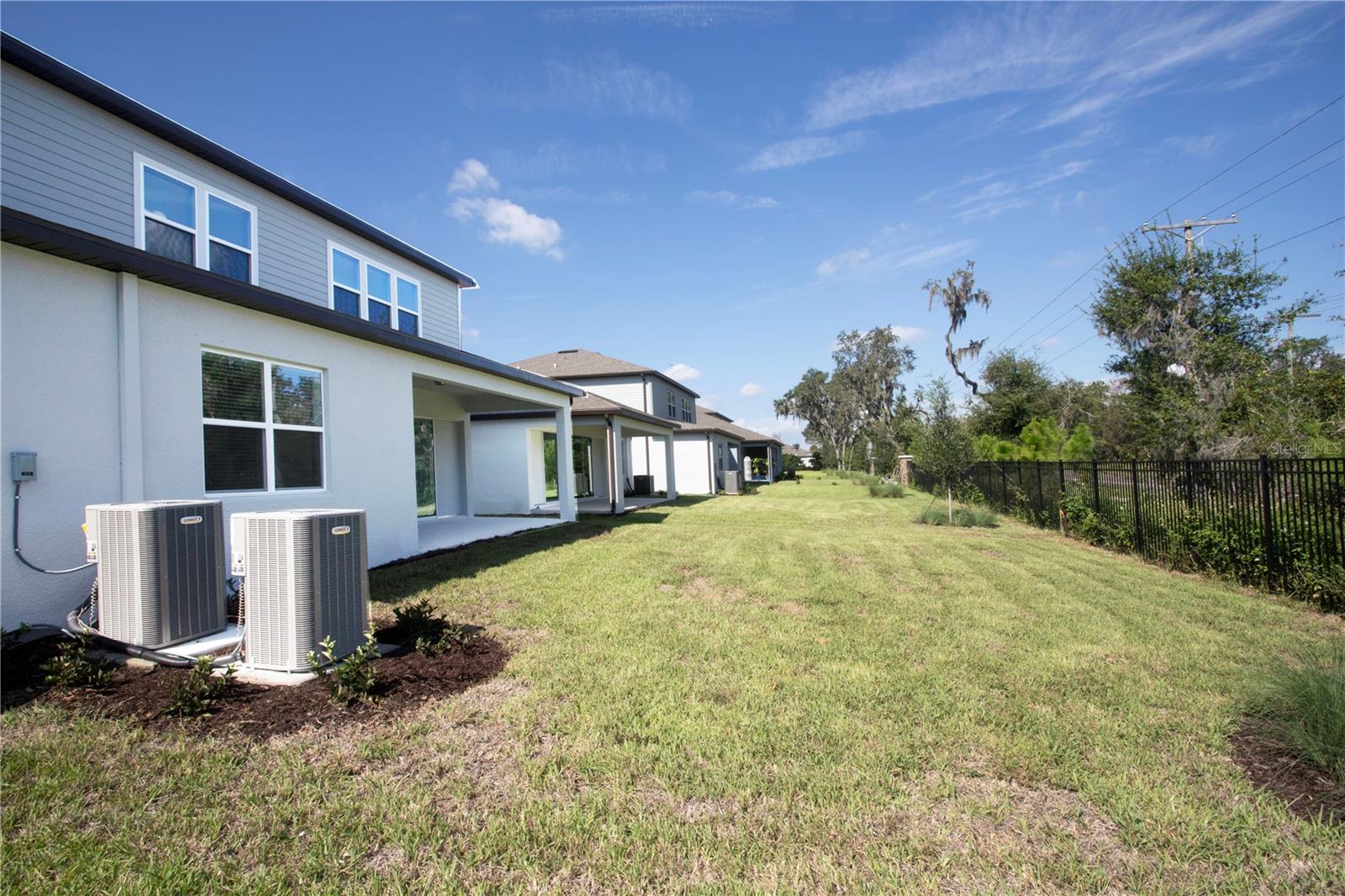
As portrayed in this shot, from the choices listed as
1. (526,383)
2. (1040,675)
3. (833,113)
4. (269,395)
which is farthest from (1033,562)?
(269,395)

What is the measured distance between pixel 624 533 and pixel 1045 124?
13.1m

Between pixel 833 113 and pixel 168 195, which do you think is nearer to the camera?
pixel 168 195

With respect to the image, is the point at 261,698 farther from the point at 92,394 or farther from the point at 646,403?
the point at 646,403

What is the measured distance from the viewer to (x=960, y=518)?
15.5 metres

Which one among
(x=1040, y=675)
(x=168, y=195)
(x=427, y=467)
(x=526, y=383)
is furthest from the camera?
(x=427, y=467)

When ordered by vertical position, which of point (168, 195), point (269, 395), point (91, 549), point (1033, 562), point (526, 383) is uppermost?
point (168, 195)

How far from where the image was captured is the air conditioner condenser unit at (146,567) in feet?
14.6

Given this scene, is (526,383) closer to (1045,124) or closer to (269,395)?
(269,395)

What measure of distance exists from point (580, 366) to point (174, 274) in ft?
73.6

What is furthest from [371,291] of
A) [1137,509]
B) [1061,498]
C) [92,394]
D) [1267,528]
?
[1061,498]

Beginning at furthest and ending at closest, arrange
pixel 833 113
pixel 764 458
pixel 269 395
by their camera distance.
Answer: pixel 764 458 → pixel 833 113 → pixel 269 395

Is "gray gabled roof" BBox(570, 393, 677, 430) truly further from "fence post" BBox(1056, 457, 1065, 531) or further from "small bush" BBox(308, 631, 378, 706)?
"small bush" BBox(308, 631, 378, 706)

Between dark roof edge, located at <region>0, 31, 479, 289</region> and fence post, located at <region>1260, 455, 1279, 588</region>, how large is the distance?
15.5 m

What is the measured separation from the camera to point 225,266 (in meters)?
9.57
